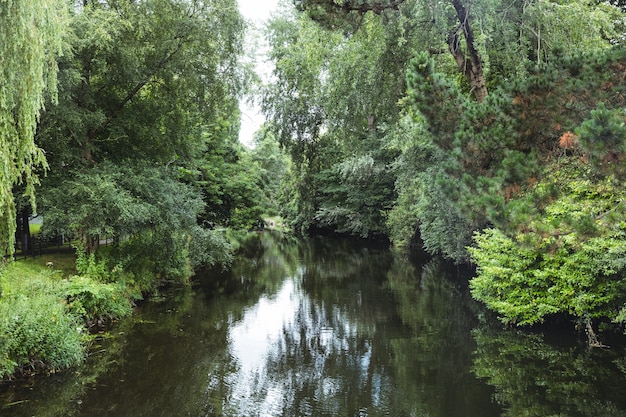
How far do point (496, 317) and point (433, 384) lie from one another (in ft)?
17.2

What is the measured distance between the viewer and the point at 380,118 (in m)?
13.5

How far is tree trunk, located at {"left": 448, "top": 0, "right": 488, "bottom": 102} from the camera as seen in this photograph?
8.08 m

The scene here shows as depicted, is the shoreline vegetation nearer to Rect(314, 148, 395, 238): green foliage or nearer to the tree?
the tree

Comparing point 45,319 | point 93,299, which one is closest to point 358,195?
point 93,299

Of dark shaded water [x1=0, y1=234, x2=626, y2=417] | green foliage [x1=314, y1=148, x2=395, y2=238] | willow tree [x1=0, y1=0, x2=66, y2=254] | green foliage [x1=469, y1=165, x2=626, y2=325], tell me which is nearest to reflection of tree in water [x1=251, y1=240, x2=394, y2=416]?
dark shaded water [x1=0, y1=234, x2=626, y2=417]

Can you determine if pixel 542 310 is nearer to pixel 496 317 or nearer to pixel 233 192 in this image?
pixel 496 317

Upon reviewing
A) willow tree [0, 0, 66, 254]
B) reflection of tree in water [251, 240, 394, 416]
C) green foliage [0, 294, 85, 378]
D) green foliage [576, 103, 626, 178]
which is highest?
willow tree [0, 0, 66, 254]

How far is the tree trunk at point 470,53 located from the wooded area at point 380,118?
35 mm

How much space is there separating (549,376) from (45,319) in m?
8.94

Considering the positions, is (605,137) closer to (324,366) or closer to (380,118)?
A: (324,366)

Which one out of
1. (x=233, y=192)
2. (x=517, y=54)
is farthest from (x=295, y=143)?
(x=517, y=54)

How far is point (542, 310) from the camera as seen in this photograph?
9.98 meters

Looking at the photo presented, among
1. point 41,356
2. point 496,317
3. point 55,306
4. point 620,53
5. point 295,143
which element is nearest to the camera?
point 620,53

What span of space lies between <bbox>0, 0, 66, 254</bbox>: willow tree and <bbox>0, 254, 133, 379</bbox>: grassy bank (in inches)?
50.3
